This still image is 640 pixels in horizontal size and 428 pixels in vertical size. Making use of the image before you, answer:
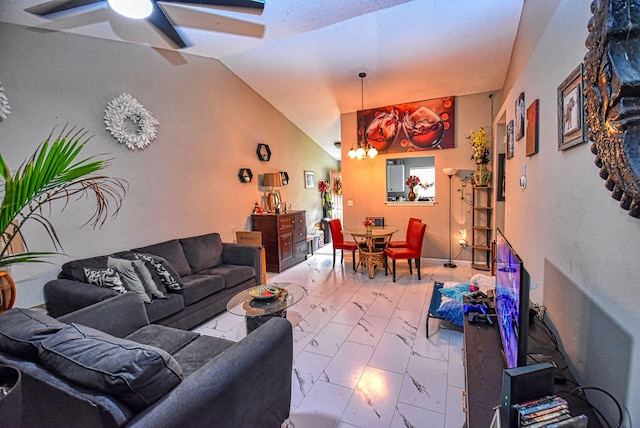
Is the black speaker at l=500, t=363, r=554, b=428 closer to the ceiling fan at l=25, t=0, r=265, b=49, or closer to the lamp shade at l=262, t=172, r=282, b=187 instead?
the ceiling fan at l=25, t=0, r=265, b=49

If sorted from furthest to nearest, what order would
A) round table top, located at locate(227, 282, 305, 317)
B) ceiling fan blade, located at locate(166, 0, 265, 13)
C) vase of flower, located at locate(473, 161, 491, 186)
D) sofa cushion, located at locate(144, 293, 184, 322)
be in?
vase of flower, located at locate(473, 161, 491, 186) → sofa cushion, located at locate(144, 293, 184, 322) → round table top, located at locate(227, 282, 305, 317) → ceiling fan blade, located at locate(166, 0, 265, 13)

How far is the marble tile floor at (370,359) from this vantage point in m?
1.84

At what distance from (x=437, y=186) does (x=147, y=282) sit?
4.73 meters

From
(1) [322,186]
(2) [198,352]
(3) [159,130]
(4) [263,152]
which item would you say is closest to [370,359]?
(2) [198,352]

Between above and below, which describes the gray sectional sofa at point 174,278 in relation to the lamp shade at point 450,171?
below

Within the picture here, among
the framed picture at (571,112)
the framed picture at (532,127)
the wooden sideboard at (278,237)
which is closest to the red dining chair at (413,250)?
the wooden sideboard at (278,237)

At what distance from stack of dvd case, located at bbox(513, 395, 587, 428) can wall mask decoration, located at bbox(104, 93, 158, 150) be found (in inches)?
154

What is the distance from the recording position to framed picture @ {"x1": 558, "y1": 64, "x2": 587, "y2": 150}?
1.32 m

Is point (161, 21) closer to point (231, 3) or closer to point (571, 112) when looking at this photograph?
point (231, 3)

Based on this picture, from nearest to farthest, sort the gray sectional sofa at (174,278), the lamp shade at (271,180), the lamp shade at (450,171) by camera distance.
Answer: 1. the gray sectional sofa at (174,278)
2. the lamp shade at (450,171)
3. the lamp shade at (271,180)

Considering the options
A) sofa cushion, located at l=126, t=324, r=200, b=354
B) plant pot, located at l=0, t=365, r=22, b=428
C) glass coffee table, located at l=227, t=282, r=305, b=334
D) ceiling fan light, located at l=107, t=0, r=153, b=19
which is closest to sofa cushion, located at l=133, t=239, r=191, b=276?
glass coffee table, located at l=227, t=282, r=305, b=334

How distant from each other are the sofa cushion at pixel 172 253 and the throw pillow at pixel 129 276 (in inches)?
20.6

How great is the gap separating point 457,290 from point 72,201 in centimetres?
394

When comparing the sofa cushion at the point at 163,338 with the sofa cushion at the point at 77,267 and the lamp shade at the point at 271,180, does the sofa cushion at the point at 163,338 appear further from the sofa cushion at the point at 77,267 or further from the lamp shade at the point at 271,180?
the lamp shade at the point at 271,180
